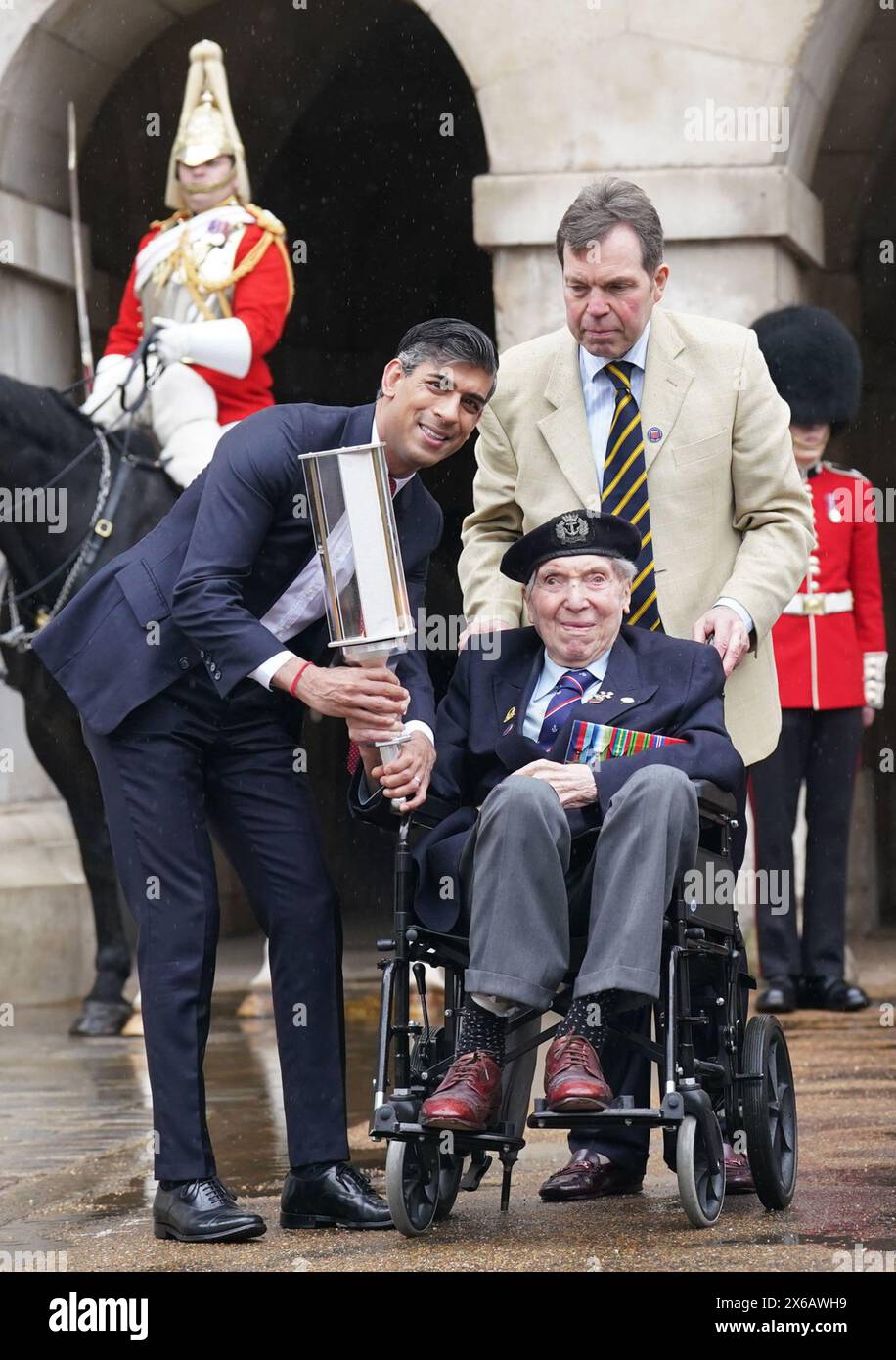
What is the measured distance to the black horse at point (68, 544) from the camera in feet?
26.0

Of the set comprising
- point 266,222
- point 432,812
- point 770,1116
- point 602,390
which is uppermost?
point 266,222

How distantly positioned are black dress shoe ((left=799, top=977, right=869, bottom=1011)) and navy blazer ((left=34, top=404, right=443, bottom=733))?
3.75m

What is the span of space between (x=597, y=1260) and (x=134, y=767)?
129cm

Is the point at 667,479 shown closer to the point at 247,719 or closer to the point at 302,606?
the point at 302,606

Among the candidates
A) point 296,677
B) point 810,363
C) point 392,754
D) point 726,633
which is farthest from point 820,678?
point 296,677

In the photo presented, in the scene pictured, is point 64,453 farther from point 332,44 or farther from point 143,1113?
point 332,44

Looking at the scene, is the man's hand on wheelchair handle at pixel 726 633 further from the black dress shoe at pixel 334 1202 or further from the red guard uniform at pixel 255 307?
the red guard uniform at pixel 255 307

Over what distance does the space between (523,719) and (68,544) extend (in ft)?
12.1

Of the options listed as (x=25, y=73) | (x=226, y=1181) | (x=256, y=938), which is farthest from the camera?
(x=256, y=938)

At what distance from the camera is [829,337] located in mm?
8062

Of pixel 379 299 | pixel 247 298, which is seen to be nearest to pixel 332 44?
pixel 379 299

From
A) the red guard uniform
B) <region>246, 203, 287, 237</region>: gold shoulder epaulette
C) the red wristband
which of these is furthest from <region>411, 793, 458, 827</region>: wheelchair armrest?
<region>246, 203, 287, 237</region>: gold shoulder epaulette

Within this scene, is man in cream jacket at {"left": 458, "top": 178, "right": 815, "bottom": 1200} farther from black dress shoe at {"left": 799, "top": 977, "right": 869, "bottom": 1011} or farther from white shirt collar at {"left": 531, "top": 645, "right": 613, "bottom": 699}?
black dress shoe at {"left": 799, "top": 977, "right": 869, "bottom": 1011}

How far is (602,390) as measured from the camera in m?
5.02
